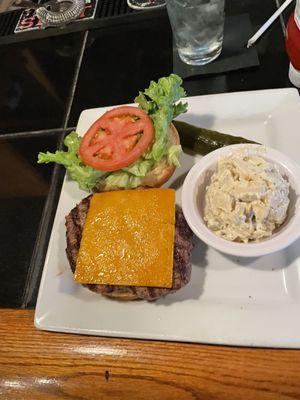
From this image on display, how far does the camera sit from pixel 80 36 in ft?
8.93

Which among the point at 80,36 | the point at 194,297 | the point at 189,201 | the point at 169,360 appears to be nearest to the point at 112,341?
the point at 169,360

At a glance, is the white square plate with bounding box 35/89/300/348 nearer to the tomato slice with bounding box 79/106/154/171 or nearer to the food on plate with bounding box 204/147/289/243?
the food on plate with bounding box 204/147/289/243

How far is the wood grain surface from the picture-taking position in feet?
3.97

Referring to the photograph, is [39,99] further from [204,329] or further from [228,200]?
[204,329]

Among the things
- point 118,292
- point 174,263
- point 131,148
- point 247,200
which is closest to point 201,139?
point 131,148

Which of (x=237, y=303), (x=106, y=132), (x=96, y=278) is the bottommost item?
(x=237, y=303)

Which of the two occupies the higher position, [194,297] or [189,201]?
[189,201]

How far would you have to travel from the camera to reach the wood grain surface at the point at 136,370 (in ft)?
3.97

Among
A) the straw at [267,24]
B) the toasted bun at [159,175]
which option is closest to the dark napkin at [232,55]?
the straw at [267,24]

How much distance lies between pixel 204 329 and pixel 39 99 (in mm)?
1864

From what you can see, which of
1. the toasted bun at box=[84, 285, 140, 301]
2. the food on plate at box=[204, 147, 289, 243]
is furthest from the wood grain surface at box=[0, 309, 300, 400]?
the food on plate at box=[204, 147, 289, 243]

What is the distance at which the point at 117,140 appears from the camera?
157 cm

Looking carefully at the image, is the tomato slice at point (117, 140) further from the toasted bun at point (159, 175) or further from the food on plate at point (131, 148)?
the toasted bun at point (159, 175)

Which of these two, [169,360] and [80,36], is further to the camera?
[80,36]
